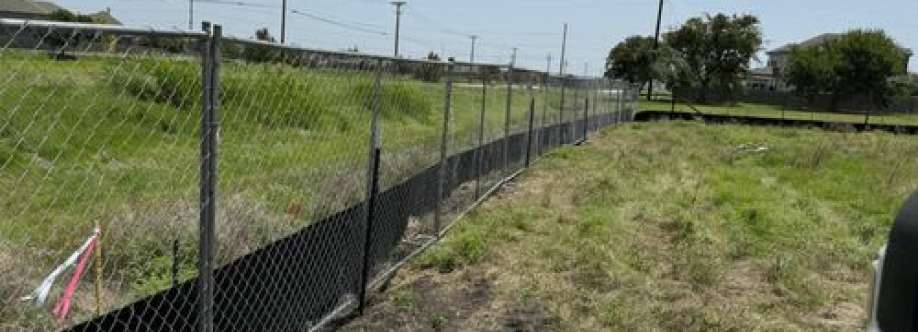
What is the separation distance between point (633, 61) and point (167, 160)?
52.0 m

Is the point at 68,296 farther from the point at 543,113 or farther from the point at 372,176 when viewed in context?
the point at 543,113

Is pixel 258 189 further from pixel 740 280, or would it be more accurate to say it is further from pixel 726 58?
pixel 726 58

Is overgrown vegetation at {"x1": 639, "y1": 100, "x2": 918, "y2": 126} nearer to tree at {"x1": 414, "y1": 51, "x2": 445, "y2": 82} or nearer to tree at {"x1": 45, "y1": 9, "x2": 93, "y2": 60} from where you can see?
tree at {"x1": 414, "y1": 51, "x2": 445, "y2": 82}

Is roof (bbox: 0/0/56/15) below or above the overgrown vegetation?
above

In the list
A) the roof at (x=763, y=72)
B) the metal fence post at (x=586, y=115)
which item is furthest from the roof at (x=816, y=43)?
the metal fence post at (x=586, y=115)

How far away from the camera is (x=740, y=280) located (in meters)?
6.37

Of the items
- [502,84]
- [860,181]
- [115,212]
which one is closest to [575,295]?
[115,212]

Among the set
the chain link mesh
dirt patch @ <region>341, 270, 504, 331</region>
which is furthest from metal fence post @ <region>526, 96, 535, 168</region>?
dirt patch @ <region>341, 270, 504, 331</region>

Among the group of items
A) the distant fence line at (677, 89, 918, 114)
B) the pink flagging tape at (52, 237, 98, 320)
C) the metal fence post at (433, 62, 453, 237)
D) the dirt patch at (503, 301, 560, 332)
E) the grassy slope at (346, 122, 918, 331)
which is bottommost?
the dirt patch at (503, 301, 560, 332)

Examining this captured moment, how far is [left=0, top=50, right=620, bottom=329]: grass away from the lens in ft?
13.5

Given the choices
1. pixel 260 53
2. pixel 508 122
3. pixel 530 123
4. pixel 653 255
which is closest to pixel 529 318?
pixel 653 255

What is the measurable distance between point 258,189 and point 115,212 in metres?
1.22

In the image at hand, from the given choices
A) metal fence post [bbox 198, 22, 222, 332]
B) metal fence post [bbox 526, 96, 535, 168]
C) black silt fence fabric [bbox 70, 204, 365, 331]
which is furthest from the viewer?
metal fence post [bbox 526, 96, 535, 168]

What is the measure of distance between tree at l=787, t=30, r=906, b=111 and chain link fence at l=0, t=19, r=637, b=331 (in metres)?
61.1
